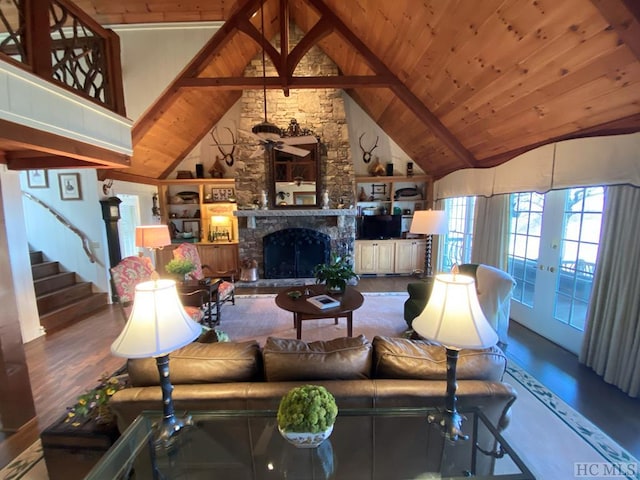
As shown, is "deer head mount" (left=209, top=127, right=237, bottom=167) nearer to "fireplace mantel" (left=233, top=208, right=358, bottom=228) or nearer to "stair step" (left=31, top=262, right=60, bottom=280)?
"fireplace mantel" (left=233, top=208, right=358, bottom=228)

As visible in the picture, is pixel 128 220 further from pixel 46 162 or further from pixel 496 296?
pixel 496 296

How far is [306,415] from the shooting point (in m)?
1.13

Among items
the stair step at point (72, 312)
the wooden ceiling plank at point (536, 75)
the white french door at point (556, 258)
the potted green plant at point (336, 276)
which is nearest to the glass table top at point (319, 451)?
the potted green plant at point (336, 276)

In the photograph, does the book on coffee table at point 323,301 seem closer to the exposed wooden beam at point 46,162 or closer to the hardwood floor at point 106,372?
the hardwood floor at point 106,372

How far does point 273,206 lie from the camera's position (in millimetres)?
5926

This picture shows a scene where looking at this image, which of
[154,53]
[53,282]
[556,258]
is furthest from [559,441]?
[53,282]

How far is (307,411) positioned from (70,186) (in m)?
5.47

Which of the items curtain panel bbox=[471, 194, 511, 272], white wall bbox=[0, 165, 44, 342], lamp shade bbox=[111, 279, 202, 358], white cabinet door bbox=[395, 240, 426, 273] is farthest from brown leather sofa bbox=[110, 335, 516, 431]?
white cabinet door bbox=[395, 240, 426, 273]

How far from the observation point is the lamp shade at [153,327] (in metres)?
1.13

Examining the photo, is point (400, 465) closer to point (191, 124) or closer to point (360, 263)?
point (360, 263)

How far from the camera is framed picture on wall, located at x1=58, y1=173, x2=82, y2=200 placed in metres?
4.39

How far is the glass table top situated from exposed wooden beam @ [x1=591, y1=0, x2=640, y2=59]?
2567 mm

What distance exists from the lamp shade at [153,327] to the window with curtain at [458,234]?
4776 millimetres

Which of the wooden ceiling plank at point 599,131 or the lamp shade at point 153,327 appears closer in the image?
the lamp shade at point 153,327
